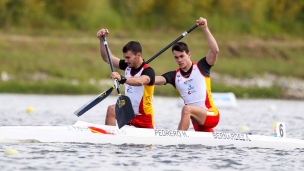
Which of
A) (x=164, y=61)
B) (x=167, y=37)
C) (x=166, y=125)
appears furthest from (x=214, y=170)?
(x=167, y=37)

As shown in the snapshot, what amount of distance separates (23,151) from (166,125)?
26.2 feet

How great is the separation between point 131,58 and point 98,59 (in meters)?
29.0

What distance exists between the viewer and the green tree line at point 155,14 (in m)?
51.0

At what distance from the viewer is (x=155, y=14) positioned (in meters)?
58.1

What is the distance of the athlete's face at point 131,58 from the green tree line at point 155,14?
117ft

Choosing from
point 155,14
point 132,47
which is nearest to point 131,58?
point 132,47

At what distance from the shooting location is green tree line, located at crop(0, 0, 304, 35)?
167 ft

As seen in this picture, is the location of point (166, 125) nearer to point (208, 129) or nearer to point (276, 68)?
point (208, 129)

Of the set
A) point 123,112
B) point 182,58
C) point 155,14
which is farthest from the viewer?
point 155,14

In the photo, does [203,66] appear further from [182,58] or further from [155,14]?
[155,14]

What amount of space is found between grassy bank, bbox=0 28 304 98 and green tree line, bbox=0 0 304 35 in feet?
5.19

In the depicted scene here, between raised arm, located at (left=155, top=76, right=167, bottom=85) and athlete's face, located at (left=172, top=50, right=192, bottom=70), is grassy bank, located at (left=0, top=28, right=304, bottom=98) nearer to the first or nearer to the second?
raised arm, located at (left=155, top=76, right=167, bottom=85)

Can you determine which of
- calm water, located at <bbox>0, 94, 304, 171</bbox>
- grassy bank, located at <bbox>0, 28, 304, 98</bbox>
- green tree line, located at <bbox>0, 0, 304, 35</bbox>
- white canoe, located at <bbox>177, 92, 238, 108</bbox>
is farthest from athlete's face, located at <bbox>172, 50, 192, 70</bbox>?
green tree line, located at <bbox>0, 0, 304, 35</bbox>

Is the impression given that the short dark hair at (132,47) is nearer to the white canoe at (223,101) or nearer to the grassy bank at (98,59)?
the white canoe at (223,101)
